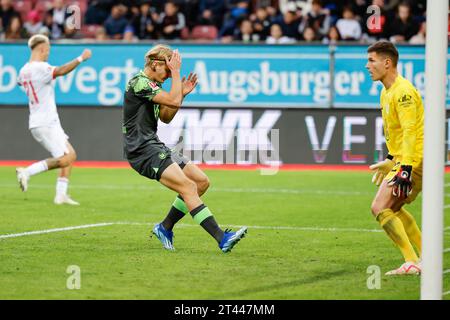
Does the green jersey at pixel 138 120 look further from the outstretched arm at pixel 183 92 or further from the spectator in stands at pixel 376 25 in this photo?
the spectator in stands at pixel 376 25

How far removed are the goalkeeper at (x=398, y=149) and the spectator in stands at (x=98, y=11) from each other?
16.8 meters

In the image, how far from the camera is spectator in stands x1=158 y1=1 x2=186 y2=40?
2344 cm

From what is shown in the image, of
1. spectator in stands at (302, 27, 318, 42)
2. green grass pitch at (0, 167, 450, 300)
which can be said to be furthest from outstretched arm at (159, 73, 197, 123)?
spectator in stands at (302, 27, 318, 42)

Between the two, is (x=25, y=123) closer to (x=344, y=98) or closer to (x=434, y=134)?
(x=344, y=98)

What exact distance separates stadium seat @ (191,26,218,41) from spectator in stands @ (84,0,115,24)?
95.9 inches

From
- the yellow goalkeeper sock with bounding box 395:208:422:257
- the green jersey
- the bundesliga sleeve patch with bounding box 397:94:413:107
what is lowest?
the yellow goalkeeper sock with bounding box 395:208:422:257

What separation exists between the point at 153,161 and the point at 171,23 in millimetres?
14053

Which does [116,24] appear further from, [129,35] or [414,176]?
[414,176]

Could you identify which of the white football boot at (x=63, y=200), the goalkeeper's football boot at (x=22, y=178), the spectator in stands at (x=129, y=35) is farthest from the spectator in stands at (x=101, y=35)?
the white football boot at (x=63, y=200)

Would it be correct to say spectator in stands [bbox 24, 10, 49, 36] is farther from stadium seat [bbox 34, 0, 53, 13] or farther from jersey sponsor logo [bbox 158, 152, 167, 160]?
jersey sponsor logo [bbox 158, 152, 167, 160]

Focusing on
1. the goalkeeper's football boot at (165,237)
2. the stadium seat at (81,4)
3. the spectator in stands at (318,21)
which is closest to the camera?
the goalkeeper's football boot at (165,237)

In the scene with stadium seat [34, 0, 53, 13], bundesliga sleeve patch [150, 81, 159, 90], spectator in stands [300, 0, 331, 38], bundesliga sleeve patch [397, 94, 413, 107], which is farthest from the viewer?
stadium seat [34, 0, 53, 13]

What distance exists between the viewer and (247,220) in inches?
516

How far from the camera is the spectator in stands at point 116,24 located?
→ 23812 mm
